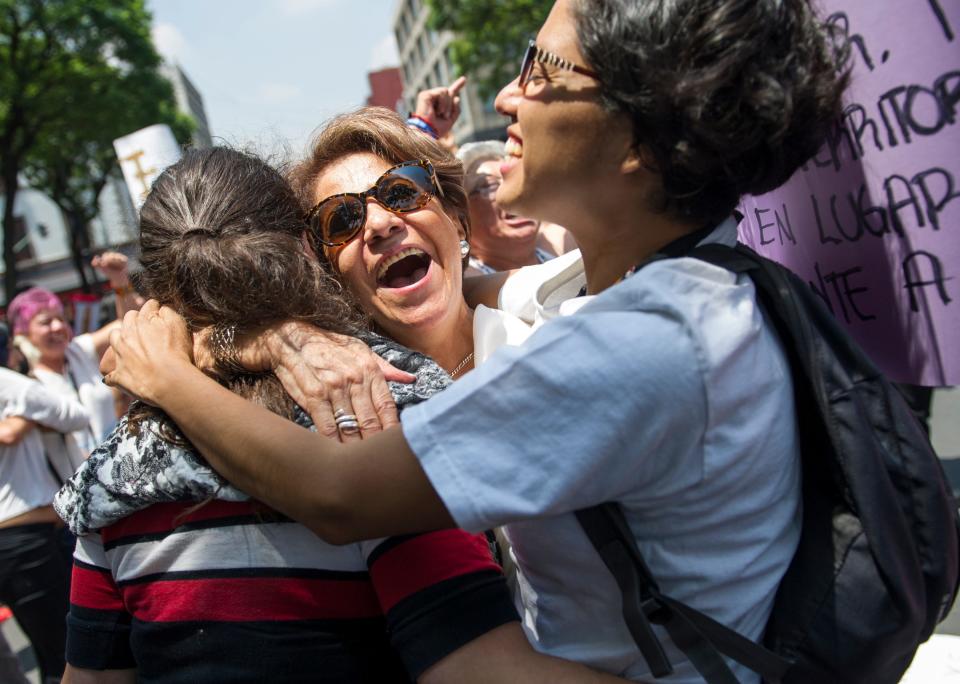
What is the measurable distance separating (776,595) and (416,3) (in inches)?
2372

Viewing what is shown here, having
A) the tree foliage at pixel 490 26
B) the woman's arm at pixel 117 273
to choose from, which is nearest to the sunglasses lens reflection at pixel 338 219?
the woman's arm at pixel 117 273

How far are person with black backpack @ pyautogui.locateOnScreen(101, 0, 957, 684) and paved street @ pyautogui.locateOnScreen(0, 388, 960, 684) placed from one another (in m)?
4.11

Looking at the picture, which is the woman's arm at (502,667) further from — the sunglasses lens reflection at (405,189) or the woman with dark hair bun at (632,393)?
the sunglasses lens reflection at (405,189)

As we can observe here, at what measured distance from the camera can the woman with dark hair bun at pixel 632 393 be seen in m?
1.00

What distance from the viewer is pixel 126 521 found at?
1404 millimetres

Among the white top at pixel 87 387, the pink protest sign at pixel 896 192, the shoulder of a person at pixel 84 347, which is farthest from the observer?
the shoulder of a person at pixel 84 347

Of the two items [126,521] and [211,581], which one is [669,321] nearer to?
[211,581]

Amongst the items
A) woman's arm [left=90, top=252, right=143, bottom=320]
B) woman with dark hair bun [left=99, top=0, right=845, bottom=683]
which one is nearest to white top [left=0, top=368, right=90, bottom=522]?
woman's arm [left=90, top=252, right=143, bottom=320]

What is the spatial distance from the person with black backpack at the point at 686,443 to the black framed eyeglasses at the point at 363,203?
2.75 ft

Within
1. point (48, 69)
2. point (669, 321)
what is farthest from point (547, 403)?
point (48, 69)

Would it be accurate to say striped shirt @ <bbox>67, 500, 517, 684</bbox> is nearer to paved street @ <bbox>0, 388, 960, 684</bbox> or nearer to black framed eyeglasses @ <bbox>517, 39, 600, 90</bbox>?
black framed eyeglasses @ <bbox>517, 39, 600, 90</bbox>

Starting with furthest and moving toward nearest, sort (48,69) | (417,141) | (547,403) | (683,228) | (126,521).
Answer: (48,69)
(417,141)
(126,521)
(683,228)
(547,403)

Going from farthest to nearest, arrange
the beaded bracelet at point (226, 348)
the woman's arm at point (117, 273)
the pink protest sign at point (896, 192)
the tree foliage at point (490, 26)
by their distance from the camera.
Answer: the tree foliage at point (490, 26), the woman's arm at point (117, 273), the beaded bracelet at point (226, 348), the pink protest sign at point (896, 192)

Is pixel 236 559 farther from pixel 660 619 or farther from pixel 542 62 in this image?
pixel 542 62
